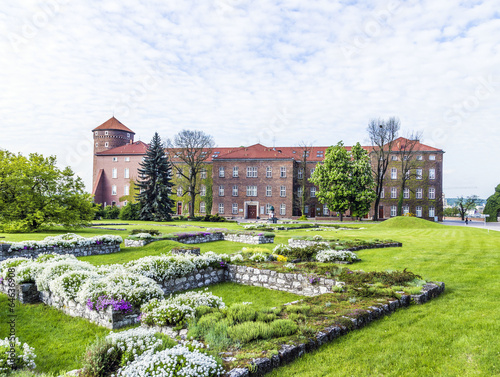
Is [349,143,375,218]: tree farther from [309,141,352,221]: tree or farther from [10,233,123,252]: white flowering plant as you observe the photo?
[10,233,123,252]: white flowering plant

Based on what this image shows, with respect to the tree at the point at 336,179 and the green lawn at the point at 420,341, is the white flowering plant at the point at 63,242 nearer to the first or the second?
the green lawn at the point at 420,341

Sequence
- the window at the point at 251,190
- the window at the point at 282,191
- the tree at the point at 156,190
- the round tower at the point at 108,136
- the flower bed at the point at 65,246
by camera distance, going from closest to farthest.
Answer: the flower bed at the point at 65,246 → the tree at the point at 156,190 → the window at the point at 282,191 → the window at the point at 251,190 → the round tower at the point at 108,136

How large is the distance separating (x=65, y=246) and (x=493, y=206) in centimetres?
7675

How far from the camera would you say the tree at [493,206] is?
6588cm

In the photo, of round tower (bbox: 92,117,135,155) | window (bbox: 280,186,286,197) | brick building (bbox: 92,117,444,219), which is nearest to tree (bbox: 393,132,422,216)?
brick building (bbox: 92,117,444,219)

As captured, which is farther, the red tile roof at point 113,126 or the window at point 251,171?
the red tile roof at point 113,126

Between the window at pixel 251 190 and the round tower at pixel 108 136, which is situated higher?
the round tower at pixel 108 136

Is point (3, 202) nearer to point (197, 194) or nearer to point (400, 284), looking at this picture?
point (400, 284)

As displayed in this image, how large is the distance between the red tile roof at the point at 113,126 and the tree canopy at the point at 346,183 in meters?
43.7

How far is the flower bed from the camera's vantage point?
15359 mm

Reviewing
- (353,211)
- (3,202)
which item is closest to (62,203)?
(3,202)

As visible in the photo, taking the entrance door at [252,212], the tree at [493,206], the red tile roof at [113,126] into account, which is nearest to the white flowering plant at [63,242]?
the entrance door at [252,212]

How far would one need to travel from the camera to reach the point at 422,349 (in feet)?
16.9

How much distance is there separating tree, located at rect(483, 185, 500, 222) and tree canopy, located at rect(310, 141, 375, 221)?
34.4 m
